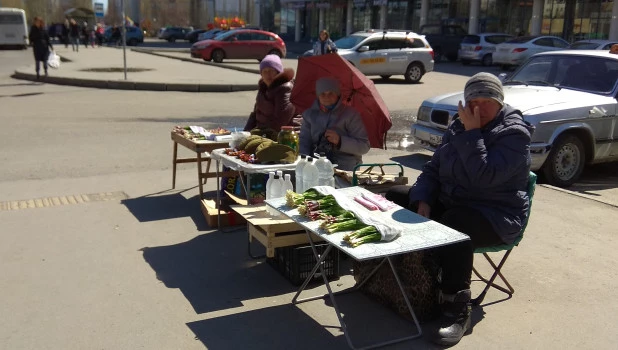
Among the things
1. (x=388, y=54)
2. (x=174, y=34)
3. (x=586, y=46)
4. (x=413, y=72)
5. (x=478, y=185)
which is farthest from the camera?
(x=174, y=34)

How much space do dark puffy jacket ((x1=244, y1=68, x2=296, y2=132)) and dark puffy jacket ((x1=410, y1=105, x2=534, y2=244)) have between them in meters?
2.76

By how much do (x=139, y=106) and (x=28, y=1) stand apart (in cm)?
6576

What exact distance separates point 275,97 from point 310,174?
208 cm

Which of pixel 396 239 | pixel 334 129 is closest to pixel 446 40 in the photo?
pixel 334 129

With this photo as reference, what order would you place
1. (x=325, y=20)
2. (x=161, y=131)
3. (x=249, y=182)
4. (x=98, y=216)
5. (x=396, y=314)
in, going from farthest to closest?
1. (x=325, y=20)
2. (x=161, y=131)
3. (x=98, y=216)
4. (x=249, y=182)
5. (x=396, y=314)

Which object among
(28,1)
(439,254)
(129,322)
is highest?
(28,1)

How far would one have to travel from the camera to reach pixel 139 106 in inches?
583

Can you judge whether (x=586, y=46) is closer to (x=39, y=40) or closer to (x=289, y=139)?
(x=39, y=40)

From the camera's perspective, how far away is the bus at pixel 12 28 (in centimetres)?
4212

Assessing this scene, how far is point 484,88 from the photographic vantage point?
13.2ft

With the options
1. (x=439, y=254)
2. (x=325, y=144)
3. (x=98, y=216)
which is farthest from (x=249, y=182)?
(x=439, y=254)

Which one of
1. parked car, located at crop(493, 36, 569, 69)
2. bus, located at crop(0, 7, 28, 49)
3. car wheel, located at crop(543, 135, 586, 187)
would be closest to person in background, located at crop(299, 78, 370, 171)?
car wheel, located at crop(543, 135, 586, 187)

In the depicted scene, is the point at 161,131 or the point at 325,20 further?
the point at 325,20

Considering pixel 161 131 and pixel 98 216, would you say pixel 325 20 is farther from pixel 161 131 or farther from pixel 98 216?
pixel 98 216
